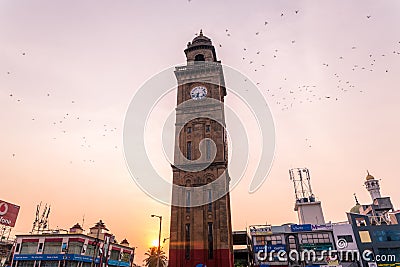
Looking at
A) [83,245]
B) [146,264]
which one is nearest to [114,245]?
[83,245]

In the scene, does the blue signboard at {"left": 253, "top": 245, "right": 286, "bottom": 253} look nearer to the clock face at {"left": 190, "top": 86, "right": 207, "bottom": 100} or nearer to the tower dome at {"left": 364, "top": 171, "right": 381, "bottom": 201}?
the clock face at {"left": 190, "top": 86, "right": 207, "bottom": 100}

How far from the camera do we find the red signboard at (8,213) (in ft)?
117

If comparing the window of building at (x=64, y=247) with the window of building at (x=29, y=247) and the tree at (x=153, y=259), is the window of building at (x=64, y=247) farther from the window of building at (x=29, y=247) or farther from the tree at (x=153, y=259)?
the tree at (x=153, y=259)

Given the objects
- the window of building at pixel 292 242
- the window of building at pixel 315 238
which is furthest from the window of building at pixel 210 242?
the window of building at pixel 315 238

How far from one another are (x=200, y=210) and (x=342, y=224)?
106 feet

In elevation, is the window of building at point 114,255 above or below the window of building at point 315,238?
below

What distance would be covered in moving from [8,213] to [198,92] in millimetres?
30973

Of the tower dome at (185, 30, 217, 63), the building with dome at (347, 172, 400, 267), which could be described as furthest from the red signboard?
the building with dome at (347, 172, 400, 267)

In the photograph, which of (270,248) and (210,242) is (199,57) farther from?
(270,248)

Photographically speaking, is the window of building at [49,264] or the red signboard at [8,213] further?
the window of building at [49,264]

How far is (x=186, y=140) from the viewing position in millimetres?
43844

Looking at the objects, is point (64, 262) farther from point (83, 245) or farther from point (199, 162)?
point (199, 162)

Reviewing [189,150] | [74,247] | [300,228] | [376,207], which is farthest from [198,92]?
[376,207]

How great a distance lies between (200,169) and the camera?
133 feet
